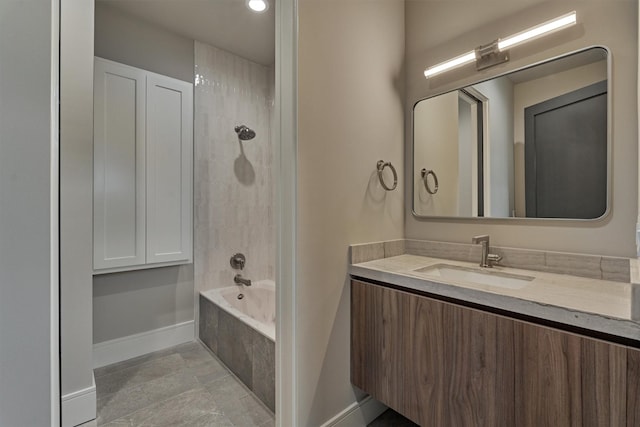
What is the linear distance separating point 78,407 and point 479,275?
2.18 meters

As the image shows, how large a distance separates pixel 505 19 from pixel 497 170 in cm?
76

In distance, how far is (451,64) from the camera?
1.59 meters

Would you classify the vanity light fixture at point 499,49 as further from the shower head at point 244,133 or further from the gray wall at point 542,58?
the shower head at point 244,133

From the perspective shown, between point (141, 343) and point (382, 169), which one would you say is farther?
point (141, 343)

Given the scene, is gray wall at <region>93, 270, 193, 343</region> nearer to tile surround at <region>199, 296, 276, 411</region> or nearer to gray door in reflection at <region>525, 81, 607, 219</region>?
tile surround at <region>199, 296, 276, 411</region>

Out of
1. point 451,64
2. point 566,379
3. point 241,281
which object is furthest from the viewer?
point 241,281

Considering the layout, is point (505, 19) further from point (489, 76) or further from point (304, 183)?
point (304, 183)

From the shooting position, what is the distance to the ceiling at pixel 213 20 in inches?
80.1

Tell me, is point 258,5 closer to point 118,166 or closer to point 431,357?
point 118,166

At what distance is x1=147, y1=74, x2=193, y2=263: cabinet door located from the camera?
2.17 meters

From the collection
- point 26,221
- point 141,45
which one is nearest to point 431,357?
point 26,221

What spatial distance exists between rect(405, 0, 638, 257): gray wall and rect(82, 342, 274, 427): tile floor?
4.82ft

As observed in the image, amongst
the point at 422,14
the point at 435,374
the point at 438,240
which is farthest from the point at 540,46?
the point at 435,374

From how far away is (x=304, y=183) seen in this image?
1.26 metres
